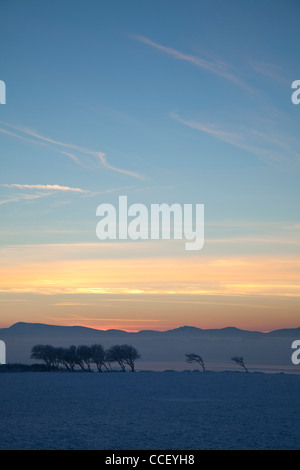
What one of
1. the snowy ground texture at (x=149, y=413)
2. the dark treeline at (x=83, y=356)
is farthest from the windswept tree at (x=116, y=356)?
the snowy ground texture at (x=149, y=413)

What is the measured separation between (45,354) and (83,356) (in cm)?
497

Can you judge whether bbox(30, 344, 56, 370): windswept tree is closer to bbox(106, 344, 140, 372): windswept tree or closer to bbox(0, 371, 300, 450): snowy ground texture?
bbox(106, 344, 140, 372): windswept tree

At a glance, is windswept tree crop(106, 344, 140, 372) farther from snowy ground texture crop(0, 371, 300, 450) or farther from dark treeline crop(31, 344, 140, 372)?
snowy ground texture crop(0, 371, 300, 450)

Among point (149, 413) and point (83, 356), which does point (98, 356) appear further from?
point (149, 413)

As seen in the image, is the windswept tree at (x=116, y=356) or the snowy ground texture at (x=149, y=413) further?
the windswept tree at (x=116, y=356)

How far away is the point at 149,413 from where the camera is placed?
2580cm

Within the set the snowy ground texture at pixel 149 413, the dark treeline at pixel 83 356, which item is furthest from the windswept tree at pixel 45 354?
the snowy ground texture at pixel 149 413

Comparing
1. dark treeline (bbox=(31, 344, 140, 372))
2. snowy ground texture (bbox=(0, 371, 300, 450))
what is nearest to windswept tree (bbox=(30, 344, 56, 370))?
dark treeline (bbox=(31, 344, 140, 372))

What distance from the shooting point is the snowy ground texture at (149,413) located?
60.4 ft

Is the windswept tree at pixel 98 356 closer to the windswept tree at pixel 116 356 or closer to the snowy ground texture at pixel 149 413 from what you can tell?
the windswept tree at pixel 116 356

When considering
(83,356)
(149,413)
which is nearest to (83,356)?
(83,356)

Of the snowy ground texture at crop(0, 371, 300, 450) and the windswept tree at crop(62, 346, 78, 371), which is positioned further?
the windswept tree at crop(62, 346, 78, 371)

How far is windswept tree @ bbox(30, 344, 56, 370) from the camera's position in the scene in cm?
6356
